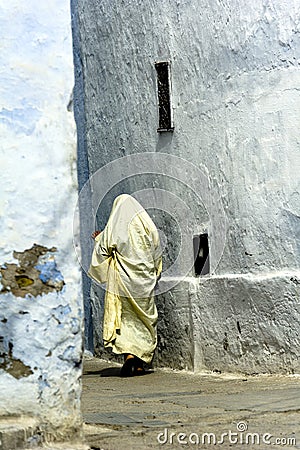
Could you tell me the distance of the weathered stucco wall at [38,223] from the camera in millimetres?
4156

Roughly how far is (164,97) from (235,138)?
118cm

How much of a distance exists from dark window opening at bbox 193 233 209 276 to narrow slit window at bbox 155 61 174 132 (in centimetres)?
101

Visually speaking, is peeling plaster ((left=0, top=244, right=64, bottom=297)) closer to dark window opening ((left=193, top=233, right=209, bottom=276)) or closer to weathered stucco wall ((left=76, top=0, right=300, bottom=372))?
weathered stucco wall ((left=76, top=0, right=300, bottom=372))

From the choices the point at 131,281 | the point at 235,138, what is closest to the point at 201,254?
the point at 131,281

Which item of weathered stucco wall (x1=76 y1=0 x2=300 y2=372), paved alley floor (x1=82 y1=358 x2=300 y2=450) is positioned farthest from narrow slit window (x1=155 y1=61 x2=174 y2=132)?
paved alley floor (x1=82 y1=358 x2=300 y2=450)

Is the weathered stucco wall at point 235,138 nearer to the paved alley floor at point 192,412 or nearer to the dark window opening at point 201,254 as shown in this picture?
the dark window opening at point 201,254

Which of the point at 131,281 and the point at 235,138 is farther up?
the point at 235,138

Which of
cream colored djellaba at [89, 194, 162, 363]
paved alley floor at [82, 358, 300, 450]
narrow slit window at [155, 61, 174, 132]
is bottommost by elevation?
paved alley floor at [82, 358, 300, 450]

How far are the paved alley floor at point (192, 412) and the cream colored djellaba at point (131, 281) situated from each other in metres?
0.46

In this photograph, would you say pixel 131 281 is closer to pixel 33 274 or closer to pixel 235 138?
pixel 235 138

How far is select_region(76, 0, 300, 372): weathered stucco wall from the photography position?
7.79 m

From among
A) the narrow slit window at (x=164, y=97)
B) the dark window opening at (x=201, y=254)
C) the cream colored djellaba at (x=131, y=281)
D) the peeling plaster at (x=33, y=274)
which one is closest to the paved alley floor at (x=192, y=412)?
the cream colored djellaba at (x=131, y=281)

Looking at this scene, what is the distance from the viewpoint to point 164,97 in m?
9.19

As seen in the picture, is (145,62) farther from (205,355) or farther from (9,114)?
(9,114)
